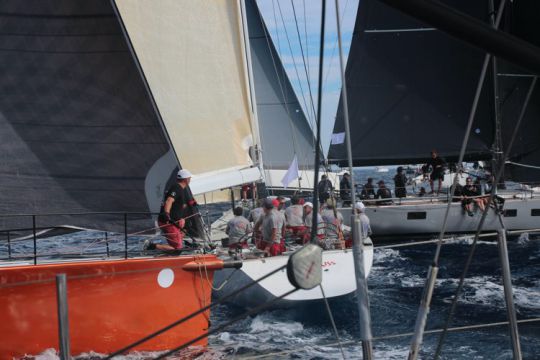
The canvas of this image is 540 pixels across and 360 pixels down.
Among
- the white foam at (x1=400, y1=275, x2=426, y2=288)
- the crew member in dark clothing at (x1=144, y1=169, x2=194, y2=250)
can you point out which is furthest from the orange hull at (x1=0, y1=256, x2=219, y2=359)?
the white foam at (x1=400, y1=275, x2=426, y2=288)

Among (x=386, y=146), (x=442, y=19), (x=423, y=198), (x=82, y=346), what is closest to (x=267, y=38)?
(x=386, y=146)

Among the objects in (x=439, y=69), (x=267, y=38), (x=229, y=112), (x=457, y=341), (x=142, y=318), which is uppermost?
(x=267, y=38)

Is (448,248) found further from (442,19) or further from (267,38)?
(442,19)

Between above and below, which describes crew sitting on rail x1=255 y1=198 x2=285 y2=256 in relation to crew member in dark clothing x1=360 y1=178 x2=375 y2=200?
below

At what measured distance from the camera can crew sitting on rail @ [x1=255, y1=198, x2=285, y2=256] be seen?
468 inches

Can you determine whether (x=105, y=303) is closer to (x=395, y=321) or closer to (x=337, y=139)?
(x=395, y=321)

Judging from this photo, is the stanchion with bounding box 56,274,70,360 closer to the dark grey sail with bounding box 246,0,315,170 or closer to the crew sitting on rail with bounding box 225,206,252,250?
the crew sitting on rail with bounding box 225,206,252,250

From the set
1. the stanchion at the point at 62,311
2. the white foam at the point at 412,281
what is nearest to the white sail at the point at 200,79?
the white foam at the point at 412,281

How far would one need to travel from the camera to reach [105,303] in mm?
8727

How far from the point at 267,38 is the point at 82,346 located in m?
20.6

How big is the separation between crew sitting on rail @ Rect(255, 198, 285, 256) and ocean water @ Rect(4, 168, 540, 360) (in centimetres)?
100

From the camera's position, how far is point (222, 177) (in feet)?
36.7

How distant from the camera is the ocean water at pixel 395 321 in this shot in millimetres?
9523

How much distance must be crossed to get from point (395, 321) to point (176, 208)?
4.03 m
